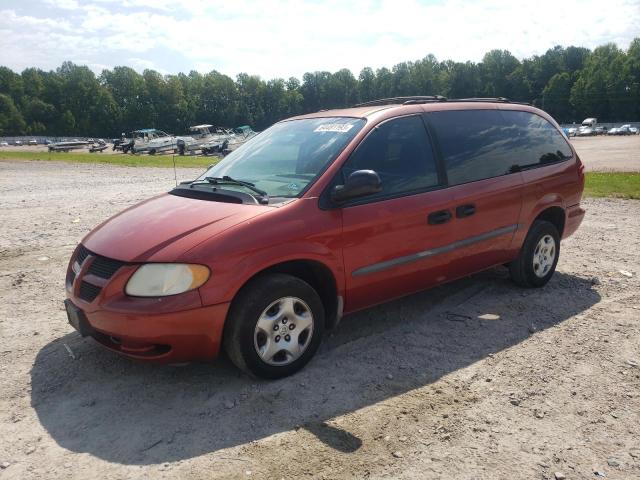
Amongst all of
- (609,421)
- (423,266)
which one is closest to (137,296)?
(423,266)

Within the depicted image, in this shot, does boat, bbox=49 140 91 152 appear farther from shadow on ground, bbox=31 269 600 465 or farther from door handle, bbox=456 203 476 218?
door handle, bbox=456 203 476 218

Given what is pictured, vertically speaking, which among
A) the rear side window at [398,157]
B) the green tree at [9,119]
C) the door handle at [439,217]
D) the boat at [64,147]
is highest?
the green tree at [9,119]

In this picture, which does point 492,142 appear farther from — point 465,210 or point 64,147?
point 64,147

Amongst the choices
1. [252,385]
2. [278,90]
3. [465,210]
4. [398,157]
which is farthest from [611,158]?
[278,90]

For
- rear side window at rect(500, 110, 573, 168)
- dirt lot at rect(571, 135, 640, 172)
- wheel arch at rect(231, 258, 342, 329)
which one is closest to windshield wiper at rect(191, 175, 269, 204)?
wheel arch at rect(231, 258, 342, 329)

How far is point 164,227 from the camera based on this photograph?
12.0 ft

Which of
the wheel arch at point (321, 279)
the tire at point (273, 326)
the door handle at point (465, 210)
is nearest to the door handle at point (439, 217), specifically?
the door handle at point (465, 210)

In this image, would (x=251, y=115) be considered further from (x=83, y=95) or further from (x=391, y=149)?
(x=391, y=149)

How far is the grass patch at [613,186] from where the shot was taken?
1227cm

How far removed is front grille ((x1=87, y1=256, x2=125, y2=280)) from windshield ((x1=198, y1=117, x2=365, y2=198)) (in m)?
1.12

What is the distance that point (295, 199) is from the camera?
3.80 m

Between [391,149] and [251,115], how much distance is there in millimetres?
144276

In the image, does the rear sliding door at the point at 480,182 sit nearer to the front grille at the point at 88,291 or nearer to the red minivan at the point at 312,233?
the red minivan at the point at 312,233

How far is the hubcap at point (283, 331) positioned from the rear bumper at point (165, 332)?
0.29m
